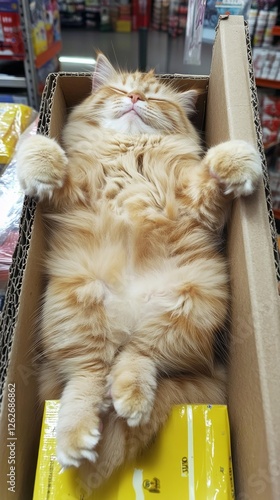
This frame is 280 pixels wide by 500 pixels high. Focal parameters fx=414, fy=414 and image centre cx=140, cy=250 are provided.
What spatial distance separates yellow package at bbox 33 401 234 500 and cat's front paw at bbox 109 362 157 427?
3.5 inches

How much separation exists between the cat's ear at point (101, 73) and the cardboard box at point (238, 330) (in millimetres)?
273

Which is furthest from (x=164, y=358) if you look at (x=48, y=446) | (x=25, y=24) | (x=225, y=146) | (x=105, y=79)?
(x=25, y=24)

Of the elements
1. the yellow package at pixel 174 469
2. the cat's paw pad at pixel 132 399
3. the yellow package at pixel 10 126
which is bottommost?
the yellow package at pixel 174 469

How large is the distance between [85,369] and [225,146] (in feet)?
2.28

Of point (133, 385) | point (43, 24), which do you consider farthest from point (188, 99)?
point (43, 24)

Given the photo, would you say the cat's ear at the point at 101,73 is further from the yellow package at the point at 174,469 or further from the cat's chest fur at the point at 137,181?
the yellow package at the point at 174,469

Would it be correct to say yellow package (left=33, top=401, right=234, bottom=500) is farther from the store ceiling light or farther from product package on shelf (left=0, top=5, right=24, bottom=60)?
the store ceiling light

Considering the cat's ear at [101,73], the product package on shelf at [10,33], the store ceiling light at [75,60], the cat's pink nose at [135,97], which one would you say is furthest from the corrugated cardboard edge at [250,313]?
the store ceiling light at [75,60]

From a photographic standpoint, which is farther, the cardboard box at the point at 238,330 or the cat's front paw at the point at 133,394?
the cat's front paw at the point at 133,394

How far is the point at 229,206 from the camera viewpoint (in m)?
1.18

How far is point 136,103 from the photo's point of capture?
1421mm

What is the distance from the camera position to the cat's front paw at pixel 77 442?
896 millimetres

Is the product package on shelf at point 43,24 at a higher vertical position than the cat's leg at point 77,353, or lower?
higher

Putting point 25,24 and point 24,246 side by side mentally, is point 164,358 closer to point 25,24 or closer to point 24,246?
point 24,246
